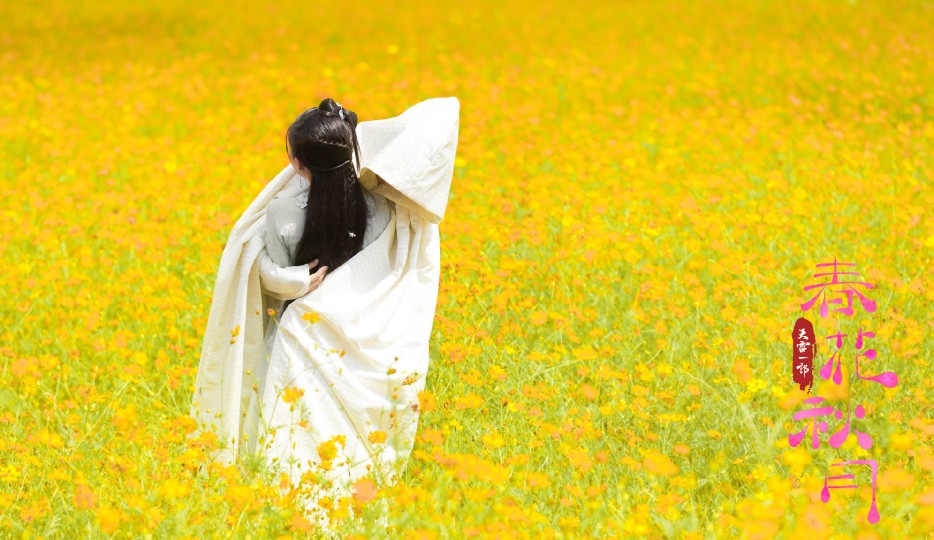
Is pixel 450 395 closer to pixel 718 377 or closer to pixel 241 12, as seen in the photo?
pixel 718 377

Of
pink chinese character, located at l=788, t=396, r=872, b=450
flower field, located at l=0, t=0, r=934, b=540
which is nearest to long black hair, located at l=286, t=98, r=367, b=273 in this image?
flower field, located at l=0, t=0, r=934, b=540

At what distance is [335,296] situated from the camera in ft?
9.12

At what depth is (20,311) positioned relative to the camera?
4.00m

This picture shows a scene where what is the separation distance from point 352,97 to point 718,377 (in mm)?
5390

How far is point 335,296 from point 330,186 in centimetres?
32

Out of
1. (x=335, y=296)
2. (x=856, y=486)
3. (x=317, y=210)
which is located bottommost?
(x=856, y=486)

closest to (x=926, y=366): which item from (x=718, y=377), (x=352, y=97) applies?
(x=718, y=377)

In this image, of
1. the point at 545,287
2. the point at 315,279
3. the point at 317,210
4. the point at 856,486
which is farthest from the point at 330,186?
the point at 856,486

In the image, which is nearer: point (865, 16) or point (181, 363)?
point (181, 363)

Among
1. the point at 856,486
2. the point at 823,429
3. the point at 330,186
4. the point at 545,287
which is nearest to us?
the point at 856,486

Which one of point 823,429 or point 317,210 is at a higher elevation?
point 317,210

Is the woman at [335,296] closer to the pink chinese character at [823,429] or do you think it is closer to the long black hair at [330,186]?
the long black hair at [330,186]

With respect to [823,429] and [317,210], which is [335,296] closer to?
[317,210]

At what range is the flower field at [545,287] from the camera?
95.7 inches
